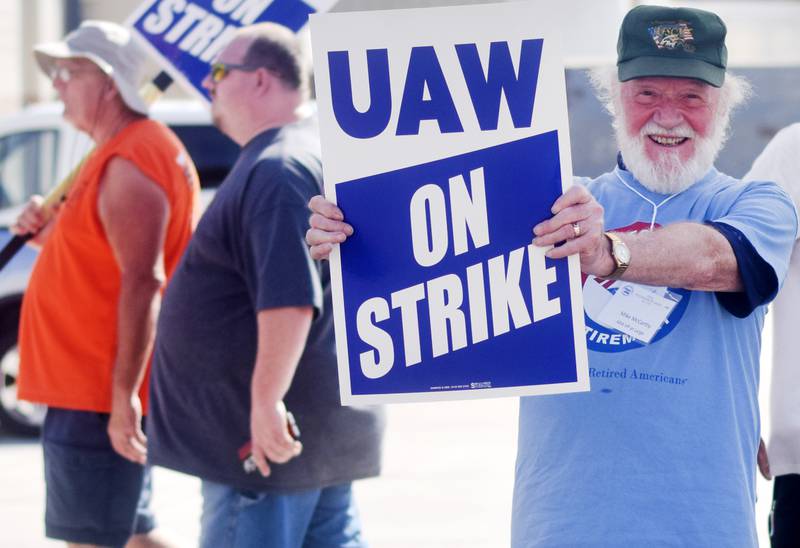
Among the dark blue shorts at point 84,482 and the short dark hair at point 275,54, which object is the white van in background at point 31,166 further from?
the short dark hair at point 275,54

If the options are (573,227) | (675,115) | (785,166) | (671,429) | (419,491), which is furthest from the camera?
(419,491)

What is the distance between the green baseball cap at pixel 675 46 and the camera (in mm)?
2736

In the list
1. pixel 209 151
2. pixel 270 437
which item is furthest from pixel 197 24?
pixel 209 151

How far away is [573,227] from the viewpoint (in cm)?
241

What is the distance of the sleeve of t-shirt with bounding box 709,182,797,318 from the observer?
2.60 meters

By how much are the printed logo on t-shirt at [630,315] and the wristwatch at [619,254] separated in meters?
0.19

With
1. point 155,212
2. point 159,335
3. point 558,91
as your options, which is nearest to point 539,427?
point 558,91

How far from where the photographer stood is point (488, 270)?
2.47 metres

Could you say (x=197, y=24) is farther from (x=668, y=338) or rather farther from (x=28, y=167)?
(x=28, y=167)

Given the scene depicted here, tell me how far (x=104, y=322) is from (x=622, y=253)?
220 cm

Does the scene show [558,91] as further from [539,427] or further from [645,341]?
[539,427]

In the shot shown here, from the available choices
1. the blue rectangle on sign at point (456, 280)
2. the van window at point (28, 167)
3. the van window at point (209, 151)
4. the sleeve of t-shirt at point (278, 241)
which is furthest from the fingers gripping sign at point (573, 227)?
the van window at point (209, 151)

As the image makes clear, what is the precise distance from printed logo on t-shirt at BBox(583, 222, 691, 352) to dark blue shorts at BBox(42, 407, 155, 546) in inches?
78.3

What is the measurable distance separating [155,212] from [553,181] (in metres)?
2.01
